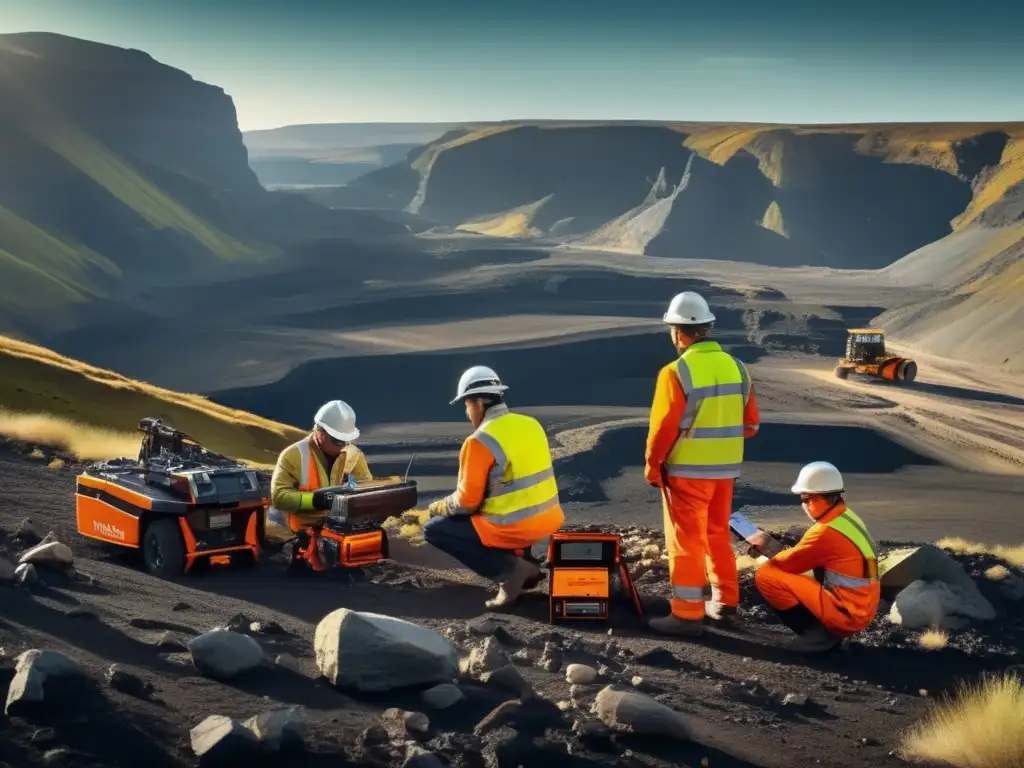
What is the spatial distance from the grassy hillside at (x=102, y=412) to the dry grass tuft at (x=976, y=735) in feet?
38.7

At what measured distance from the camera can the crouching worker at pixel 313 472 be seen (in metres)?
9.20

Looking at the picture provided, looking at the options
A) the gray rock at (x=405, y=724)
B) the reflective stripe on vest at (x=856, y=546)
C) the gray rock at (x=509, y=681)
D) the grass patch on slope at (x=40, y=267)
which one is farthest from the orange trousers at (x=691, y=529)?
the grass patch on slope at (x=40, y=267)

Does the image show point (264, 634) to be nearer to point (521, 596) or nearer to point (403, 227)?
point (521, 596)

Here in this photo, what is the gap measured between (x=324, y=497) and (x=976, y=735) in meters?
5.27

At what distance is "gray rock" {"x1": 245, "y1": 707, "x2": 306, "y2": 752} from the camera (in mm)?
5102

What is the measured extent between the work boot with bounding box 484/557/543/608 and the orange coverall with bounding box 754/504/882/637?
1.78 metres

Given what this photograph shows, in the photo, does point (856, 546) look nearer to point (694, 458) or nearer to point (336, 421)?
point (694, 458)

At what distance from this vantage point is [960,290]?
79062mm

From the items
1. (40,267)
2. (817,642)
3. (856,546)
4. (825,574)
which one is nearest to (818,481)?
(856,546)

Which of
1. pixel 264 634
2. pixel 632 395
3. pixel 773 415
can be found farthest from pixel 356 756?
pixel 632 395

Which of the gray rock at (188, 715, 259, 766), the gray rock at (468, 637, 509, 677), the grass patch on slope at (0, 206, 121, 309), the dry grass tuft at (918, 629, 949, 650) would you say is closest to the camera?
the gray rock at (188, 715, 259, 766)

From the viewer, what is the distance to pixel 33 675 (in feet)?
17.1

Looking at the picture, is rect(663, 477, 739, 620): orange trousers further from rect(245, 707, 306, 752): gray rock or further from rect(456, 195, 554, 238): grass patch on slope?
rect(456, 195, 554, 238): grass patch on slope

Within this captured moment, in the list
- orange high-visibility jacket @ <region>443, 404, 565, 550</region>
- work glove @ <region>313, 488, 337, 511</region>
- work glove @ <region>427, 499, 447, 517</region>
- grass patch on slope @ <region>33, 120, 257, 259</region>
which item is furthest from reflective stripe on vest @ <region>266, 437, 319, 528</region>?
grass patch on slope @ <region>33, 120, 257, 259</region>
